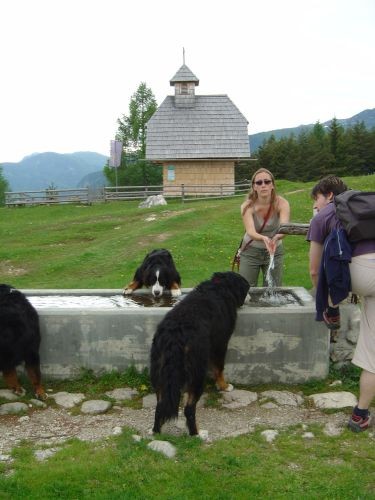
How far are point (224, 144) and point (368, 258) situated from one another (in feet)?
100

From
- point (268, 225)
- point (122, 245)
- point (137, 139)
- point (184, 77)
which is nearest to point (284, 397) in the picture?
point (268, 225)

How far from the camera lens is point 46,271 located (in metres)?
13.1

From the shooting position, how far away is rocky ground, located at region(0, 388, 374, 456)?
428cm

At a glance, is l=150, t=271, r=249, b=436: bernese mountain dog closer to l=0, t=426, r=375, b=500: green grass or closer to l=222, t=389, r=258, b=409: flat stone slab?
l=222, t=389, r=258, b=409: flat stone slab

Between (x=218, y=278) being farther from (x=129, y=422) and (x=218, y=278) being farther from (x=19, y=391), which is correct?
(x=19, y=391)

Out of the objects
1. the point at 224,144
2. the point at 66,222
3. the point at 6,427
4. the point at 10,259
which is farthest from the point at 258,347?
the point at 224,144

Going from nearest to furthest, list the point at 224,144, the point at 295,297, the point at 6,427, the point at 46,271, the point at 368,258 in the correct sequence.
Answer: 1. the point at 368,258
2. the point at 6,427
3. the point at 295,297
4. the point at 46,271
5. the point at 224,144

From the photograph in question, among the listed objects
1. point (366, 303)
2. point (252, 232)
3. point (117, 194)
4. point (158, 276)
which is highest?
point (117, 194)

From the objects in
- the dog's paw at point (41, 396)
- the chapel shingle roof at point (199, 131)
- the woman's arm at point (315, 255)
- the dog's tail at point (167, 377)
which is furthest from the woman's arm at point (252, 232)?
the chapel shingle roof at point (199, 131)

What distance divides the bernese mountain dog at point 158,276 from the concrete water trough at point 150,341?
0.81 m

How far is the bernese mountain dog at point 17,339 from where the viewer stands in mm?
4750

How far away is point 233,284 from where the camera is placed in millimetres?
5145

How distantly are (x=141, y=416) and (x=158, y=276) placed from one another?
6.56 ft

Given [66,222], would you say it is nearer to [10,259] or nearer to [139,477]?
[10,259]
